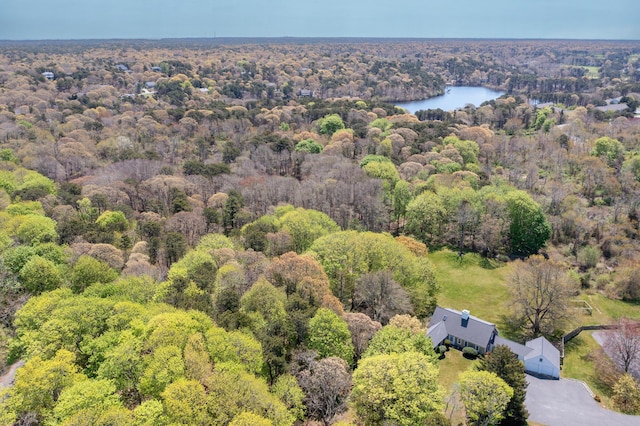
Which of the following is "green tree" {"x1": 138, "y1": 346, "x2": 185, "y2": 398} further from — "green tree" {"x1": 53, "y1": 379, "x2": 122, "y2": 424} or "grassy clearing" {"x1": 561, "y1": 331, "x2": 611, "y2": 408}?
"grassy clearing" {"x1": 561, "y1": 331, "x2": 611, "y2": 408}

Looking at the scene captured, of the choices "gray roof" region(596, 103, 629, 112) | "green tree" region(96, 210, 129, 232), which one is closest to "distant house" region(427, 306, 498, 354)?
"green tree" region(96, 210, 129, 232)

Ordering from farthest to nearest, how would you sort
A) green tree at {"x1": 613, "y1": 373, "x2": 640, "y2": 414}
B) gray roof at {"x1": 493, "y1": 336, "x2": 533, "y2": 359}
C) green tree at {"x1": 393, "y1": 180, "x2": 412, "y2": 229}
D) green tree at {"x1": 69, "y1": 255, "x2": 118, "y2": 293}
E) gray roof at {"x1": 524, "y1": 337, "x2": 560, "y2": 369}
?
green tree at {"x1": 393, "y1": 180, "x2": 412, "y2": 229} < green tree at {"x1": 69, "y1": 255, "x2": 118, "y2": 293} < gray roof at {"x1": 493, "y1": 336, "x2": 533, "y2": 359} < gray roof at {"x1": 524, "y1": 337, "x2": 560, "y2": 369} < green tree at {"x1": 613, "y1": 373, "x2": 640, "y2": 414}

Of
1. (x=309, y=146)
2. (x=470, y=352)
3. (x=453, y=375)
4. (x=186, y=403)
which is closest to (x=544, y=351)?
(x=470, y=352)

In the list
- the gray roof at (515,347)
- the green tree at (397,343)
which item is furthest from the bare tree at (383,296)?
the gray roof at (515,347)

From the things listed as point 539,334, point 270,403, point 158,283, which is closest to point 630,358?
point 539,334

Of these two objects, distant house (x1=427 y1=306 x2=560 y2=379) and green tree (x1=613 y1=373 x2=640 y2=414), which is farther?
distant house (x1=427 y1=306 x2=560 y2=379)

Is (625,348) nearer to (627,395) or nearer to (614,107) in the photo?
(627,395)

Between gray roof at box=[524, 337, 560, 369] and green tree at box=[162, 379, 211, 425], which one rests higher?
green tree at box=[162, 379, 211, 425]

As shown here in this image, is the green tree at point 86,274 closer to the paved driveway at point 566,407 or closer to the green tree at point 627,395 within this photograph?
the paved driveway at point 566,407
